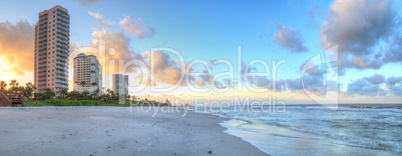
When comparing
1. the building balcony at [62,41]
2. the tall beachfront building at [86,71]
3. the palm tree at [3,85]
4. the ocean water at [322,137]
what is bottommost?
the ocean water at [322,137]

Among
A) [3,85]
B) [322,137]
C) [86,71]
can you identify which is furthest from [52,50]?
[322,137]

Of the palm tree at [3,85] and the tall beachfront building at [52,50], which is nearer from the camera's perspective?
the palm tree at [3,85]

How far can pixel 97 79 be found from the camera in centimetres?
17325

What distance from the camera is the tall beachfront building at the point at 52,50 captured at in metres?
103

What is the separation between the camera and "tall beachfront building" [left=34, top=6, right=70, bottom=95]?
102688 mm

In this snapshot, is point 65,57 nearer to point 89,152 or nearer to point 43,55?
point 43,55

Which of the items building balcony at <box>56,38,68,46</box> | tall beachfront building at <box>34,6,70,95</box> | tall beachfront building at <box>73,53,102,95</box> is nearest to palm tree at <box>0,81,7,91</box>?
tall beachfront building at <box>34,6,70,95</box>

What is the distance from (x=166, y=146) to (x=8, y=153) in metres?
4.25

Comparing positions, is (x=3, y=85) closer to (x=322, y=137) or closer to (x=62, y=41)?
(x=62, y=41)

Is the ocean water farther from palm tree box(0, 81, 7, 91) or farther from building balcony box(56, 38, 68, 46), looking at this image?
building balcony box(56, 38, 68, 46)

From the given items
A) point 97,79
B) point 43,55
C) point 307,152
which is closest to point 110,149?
point 307,152

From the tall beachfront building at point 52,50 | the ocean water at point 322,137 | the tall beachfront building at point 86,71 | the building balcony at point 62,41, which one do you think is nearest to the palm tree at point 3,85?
the tall beachfront building at point 52,50

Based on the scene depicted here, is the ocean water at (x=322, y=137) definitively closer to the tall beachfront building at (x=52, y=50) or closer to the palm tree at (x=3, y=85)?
the palm tree at (x=3, y=85)

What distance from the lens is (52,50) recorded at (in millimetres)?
104625
